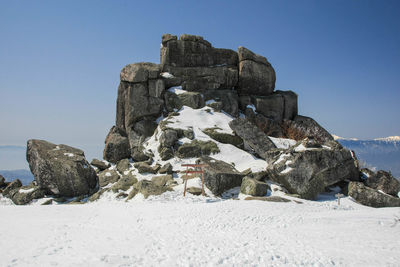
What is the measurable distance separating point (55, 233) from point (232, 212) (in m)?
6.86

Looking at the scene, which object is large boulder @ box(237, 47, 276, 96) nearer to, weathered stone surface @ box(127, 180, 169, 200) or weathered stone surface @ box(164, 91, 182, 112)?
weathered stone surface @ box(164, 91, 182, 112)

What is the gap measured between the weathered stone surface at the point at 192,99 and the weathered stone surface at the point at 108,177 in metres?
10.7

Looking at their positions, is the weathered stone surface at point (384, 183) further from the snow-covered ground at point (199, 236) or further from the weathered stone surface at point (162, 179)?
the weathered stone surface at point (162, 179)

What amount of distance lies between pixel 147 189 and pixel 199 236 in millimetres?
7742

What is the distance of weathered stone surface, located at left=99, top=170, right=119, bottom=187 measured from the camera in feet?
62.1

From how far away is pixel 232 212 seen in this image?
11.1 meters

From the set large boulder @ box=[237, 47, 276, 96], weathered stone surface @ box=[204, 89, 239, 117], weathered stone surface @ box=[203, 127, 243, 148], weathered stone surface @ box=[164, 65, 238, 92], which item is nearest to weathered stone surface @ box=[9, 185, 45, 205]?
weathered stone surface @ box=[203, 127, 243, 148]

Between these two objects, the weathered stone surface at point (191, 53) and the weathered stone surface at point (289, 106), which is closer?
the weathered stone surface at point (191, 53)

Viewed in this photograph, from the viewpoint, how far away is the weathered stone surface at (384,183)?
15842mm

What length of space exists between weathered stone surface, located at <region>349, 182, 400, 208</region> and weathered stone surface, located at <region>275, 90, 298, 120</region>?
17343mm

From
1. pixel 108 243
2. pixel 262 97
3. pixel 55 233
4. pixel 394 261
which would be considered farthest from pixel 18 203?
pixel 262 97

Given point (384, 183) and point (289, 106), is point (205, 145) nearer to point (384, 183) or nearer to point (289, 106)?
point (384, 183)

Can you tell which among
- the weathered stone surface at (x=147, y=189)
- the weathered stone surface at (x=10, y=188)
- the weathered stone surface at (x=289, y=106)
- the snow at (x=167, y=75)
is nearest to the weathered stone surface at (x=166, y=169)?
the weathered stone surface at (x=147, y=189)

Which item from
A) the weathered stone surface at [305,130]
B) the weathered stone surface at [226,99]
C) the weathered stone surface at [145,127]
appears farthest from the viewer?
the weathered stone surface at [226,99]
